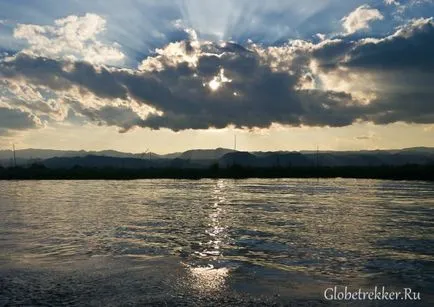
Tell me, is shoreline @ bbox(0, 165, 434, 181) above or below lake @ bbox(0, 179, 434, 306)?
above

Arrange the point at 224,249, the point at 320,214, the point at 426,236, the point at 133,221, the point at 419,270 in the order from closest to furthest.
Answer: the point at 419,270, the point at 224,249, the point at 426,236, the point at 133,221, the point at 320,214

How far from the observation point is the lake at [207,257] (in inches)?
493

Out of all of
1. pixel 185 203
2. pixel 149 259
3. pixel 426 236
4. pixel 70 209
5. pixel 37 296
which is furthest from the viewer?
pixel 185 203

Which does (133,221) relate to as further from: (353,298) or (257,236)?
(353,298)

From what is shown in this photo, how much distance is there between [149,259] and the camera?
1711 cm

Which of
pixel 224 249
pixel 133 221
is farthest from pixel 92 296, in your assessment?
pixel 133 221

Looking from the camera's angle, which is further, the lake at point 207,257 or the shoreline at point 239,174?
the shoreline at point 239,174

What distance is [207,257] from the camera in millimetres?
17547

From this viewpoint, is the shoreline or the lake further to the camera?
the shoreline

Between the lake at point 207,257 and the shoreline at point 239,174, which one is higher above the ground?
the shoreline at point 239,174

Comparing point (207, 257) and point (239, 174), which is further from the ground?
point (239, 174)

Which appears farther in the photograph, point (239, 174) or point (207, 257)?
point (239, 174)

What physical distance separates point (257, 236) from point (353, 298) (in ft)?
34.1

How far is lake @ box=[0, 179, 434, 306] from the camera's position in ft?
41.1
